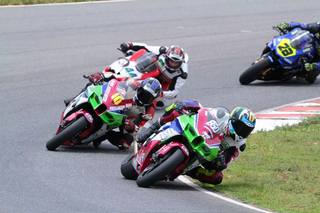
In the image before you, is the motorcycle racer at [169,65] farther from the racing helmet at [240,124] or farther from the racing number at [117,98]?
the racing helmet at [240,124]

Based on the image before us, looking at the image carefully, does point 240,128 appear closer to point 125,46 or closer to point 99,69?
point 125,46

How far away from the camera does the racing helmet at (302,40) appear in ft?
46.6

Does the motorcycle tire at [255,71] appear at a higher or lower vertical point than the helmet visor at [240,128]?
lower

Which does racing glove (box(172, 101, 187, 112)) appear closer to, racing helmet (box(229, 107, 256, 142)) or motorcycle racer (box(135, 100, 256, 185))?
motorcycle racer (box(135, 100, 256, 185))

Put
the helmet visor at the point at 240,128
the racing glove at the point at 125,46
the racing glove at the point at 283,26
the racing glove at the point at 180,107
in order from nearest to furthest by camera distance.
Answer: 1. the helmet visor at the point at 240,128
2. the racing glove at the point at 180,107
3. the racing glove at the point at 125,46
4. the racing glove at the point at 283,26

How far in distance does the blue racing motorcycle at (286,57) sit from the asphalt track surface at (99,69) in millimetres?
330

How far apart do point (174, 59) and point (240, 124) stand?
14.0 feet

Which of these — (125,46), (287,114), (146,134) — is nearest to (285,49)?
(287,114)

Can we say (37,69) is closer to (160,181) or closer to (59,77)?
(59,77)

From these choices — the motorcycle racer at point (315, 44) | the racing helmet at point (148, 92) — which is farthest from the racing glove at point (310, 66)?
the racing helmet at point (148, 92)

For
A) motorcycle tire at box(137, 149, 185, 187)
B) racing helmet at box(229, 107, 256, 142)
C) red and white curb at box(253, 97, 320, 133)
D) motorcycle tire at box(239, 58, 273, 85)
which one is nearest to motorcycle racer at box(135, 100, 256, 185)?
racing helmet at box(229, 107, 256, 142)

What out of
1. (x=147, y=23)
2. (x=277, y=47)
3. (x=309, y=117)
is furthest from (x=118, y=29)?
(x=309, y=117)

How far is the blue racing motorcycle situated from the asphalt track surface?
330 millimetres

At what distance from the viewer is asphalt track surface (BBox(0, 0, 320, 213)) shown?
278 inches
